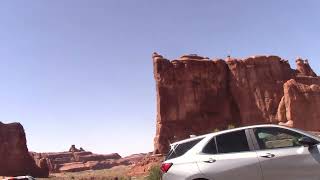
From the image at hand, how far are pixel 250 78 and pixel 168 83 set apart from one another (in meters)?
14.1

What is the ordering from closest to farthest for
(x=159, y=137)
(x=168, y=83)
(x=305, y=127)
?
(x=305, y=127) < (x=159, y=137) < (x=168, y=83)

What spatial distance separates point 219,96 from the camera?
Result: 8150cm

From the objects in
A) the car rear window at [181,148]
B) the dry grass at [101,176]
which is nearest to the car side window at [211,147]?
the car rear window at [181,148]

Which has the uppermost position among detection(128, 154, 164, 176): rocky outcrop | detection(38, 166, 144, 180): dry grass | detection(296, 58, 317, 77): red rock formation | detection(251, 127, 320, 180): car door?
detection(296, 58, 317, 77): red rock formation

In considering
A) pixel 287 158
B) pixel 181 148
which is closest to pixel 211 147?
pixel 181 148

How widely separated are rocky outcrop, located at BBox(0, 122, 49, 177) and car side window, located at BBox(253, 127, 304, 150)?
85.2m

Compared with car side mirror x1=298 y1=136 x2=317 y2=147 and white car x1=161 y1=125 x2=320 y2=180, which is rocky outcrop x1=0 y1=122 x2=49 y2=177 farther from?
car side mirror x1=298 y1=136 x2=317 y2=147

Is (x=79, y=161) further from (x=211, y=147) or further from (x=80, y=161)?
(x=211, y=147)

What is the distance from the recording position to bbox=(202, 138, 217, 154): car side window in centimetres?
883

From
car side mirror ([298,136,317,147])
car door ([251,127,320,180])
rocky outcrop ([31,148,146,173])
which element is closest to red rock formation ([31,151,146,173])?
rocky outcrop ([31,148,146,173])

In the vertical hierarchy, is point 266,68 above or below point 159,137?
above

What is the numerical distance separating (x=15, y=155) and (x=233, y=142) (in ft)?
290

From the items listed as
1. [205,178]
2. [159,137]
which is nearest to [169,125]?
[159,137]

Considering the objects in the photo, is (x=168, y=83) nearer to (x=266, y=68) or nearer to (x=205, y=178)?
(x=266, y=68)
